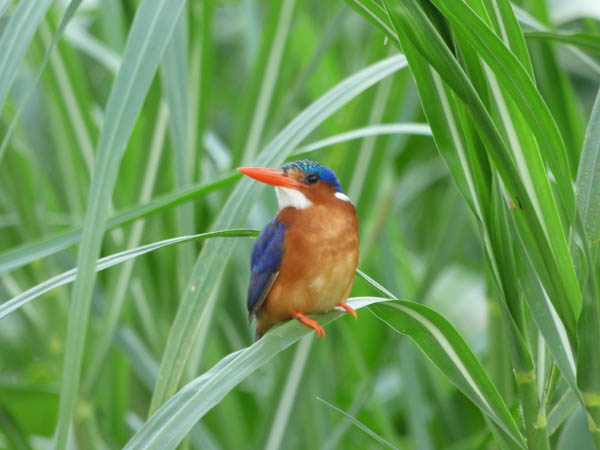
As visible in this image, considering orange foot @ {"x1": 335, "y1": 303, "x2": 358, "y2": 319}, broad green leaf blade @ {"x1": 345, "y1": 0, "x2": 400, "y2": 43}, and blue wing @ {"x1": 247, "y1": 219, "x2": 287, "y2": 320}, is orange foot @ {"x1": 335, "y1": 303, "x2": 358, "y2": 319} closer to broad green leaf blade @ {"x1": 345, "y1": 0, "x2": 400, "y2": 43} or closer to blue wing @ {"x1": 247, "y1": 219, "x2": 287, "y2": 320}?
blue wing @ {"x1": 247, "y1": 219, "x2": 287, "y2": 320}

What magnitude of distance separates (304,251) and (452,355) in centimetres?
37

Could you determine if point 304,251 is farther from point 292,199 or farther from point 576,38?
point 576,38

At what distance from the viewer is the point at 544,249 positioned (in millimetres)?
824

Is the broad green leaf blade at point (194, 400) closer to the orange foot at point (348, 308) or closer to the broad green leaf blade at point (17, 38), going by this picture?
the orange foot at point (348, 308)

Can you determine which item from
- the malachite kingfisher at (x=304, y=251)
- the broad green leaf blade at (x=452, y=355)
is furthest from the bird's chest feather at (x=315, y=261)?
the broad green leaf blade at (x=452, y=355)

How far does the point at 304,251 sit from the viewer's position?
1.21 metres

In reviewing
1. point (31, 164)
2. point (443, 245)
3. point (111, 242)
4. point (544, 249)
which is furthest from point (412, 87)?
point (544, 249)

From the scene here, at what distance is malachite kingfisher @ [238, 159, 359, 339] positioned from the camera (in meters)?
1.17

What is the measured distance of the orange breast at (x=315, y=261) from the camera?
117cm

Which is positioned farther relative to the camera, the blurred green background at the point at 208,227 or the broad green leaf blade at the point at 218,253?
the blurred green background at the point at 208,227

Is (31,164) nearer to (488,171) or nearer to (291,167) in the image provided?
(291,167)

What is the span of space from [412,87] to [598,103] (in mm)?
900

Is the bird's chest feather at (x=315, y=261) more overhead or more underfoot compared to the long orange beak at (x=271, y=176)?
more underfoot

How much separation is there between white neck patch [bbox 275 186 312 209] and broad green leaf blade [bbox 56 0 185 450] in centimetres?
50
